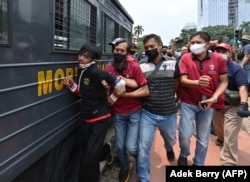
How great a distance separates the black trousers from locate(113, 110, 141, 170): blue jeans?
35 centimetres

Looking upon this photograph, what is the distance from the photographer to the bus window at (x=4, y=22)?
1.86m

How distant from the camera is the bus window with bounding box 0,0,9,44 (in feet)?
6.09

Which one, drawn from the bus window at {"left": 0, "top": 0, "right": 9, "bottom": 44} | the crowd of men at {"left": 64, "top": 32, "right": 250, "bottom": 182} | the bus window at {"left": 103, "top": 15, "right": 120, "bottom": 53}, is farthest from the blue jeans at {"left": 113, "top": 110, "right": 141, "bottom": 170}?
the bus window at {"left": 0, "top": 0, "right": 9, "bottom": 44}

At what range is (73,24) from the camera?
3201 millimetres

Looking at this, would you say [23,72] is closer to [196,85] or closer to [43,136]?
[43,136]

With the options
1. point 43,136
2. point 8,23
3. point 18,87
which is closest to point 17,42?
point 8,23

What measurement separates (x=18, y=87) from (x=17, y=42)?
0.27 m

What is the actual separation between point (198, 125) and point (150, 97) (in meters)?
0.81

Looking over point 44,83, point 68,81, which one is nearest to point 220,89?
point 68,81

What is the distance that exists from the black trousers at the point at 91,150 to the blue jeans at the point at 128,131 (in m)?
0.35

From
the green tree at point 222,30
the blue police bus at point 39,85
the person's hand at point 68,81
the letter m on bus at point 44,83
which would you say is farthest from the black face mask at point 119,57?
the green tree at point 222,30

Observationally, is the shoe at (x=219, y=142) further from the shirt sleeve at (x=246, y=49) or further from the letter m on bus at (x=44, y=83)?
the letter m on bus at (x=44, y=83)

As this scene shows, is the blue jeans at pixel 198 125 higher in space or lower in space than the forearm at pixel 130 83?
lower

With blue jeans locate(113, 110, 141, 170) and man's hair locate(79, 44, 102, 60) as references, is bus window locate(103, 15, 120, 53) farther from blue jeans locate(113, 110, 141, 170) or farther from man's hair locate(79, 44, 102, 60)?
man's hair locate(79, 44, 102, 60)
